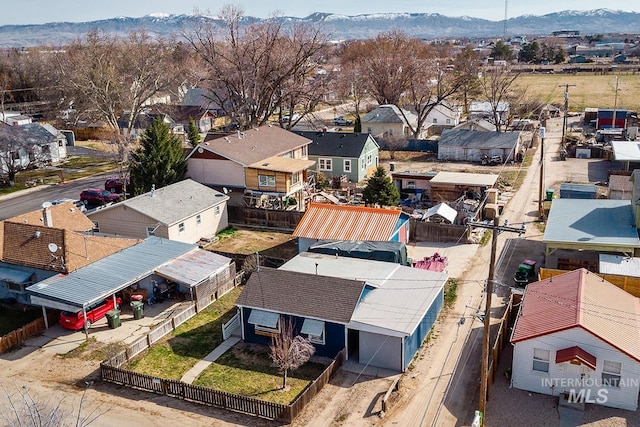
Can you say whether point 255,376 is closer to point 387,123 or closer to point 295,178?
point 295,178

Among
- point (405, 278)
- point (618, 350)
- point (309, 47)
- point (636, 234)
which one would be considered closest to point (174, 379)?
point (405, 278)

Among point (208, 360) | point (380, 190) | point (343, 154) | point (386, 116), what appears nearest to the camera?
point (208, 360)

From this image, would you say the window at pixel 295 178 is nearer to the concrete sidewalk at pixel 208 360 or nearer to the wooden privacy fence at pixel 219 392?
the concrete sidewalk at pixel 208 360

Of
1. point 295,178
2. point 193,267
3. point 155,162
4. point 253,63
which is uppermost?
point 253,63

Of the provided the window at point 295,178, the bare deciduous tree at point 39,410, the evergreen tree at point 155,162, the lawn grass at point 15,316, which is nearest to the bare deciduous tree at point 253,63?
the evergreen tree at point 155,162

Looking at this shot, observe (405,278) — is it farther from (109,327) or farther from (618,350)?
(109,327)

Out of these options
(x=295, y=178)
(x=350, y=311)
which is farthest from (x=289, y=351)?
(x=295, y=178)
